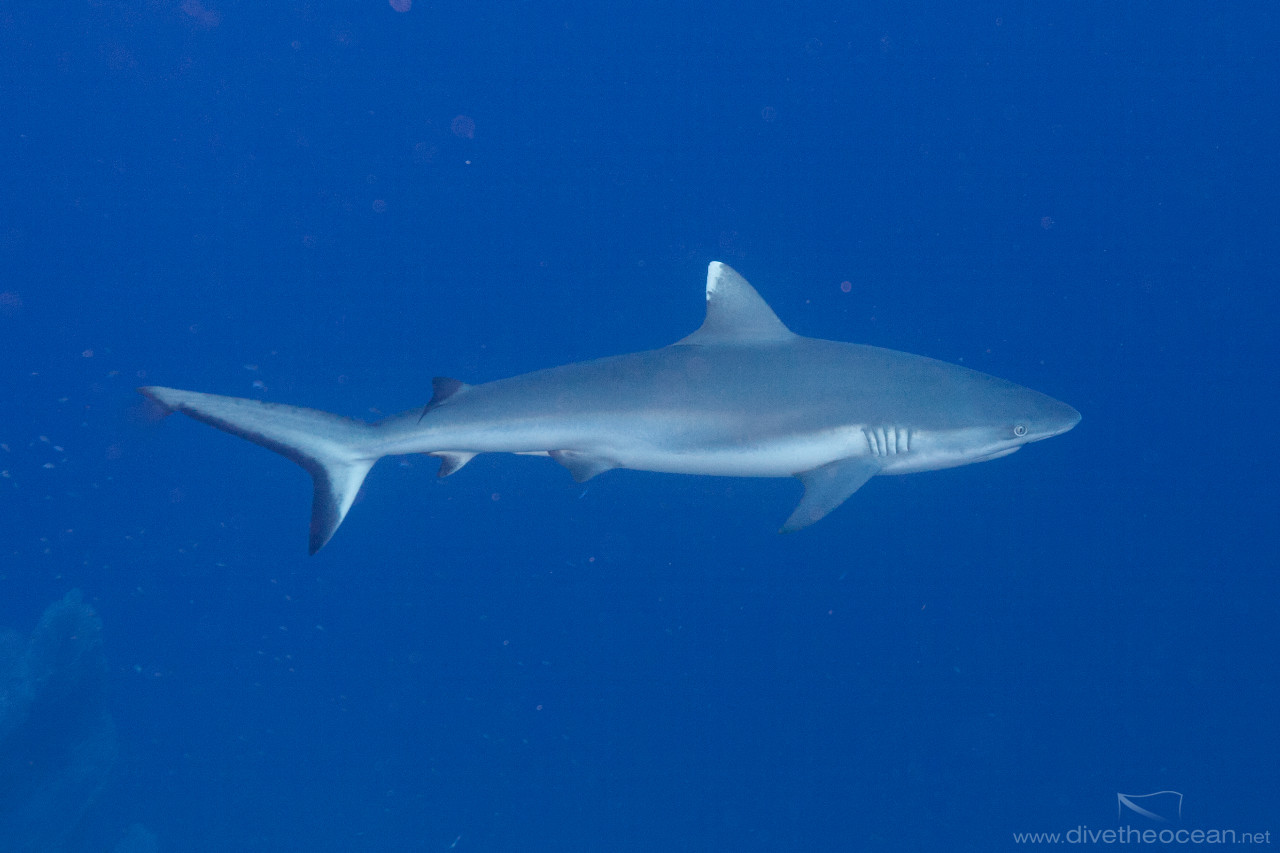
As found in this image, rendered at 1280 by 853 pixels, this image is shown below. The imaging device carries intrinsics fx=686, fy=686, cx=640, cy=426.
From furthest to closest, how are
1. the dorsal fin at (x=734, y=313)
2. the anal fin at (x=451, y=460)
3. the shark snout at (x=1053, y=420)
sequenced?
the dorsal fin at (x=734, y=313)
the shark snout at (x=1053, y=420)
the anal fin at (x=451, y=460)

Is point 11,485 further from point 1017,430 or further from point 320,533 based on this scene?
point 1017,430

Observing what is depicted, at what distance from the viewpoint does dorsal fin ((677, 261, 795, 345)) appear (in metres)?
4.40

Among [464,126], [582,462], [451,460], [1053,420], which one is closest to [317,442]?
[451,460]

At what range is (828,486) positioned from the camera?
4.13 m

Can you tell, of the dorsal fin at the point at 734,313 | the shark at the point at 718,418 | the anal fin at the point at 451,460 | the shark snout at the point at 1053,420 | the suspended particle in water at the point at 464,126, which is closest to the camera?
the shark at the point at 718,418

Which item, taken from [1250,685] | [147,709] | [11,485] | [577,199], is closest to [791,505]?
[577,199]

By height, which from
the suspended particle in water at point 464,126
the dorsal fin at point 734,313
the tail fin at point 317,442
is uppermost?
the suspended particle in water at point 464,126

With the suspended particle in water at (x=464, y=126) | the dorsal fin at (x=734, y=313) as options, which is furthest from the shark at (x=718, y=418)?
the suspended particle in water at (x=464, y=126)

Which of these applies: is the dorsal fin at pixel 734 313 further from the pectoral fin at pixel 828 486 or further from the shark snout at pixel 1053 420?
the shark snout at pixel 1053 420

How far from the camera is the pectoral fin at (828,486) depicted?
3.97 metres

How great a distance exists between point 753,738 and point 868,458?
5.68 metres

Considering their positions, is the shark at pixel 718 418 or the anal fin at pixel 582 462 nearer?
the shark at pixel 718 418

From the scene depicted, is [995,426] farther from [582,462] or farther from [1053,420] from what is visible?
[582,462]

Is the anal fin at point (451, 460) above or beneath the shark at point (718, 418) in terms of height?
beneath
